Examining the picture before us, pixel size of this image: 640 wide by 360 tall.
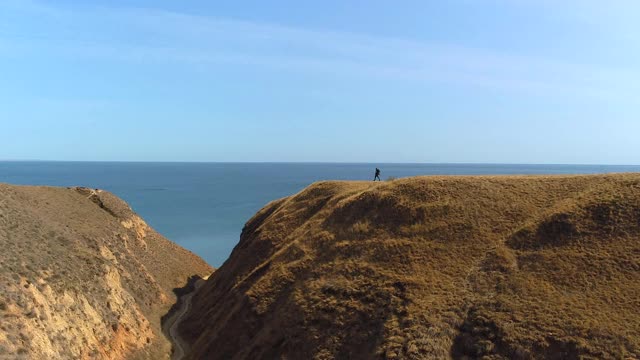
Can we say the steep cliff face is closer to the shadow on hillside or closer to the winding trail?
the shadow on hillside

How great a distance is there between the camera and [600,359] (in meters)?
22.8

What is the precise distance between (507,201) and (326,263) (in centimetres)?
1463

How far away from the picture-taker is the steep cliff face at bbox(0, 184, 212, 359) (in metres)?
28.2

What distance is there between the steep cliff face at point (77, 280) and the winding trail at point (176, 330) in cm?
89

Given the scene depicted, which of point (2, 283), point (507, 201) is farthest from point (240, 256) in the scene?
point (507, 201)

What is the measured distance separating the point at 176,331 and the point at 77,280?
35.6 feet

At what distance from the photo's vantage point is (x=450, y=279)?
3027 centimetres

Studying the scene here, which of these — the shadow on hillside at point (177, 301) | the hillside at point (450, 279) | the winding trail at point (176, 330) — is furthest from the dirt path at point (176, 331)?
the hillside at point (450, 279)

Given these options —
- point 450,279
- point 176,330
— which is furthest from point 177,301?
point 450,279

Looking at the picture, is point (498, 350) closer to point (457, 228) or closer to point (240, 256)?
point (457, 228)

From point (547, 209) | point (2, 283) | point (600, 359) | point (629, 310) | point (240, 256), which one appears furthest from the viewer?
point (240, 256)

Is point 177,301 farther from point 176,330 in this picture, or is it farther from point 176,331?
point 176,331

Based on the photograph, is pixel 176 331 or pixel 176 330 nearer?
pixel 176 331

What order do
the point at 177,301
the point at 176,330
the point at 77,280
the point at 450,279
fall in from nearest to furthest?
the point at 450,279 < the point at 77,280 < the point at 176,330 < the point at 177,301
